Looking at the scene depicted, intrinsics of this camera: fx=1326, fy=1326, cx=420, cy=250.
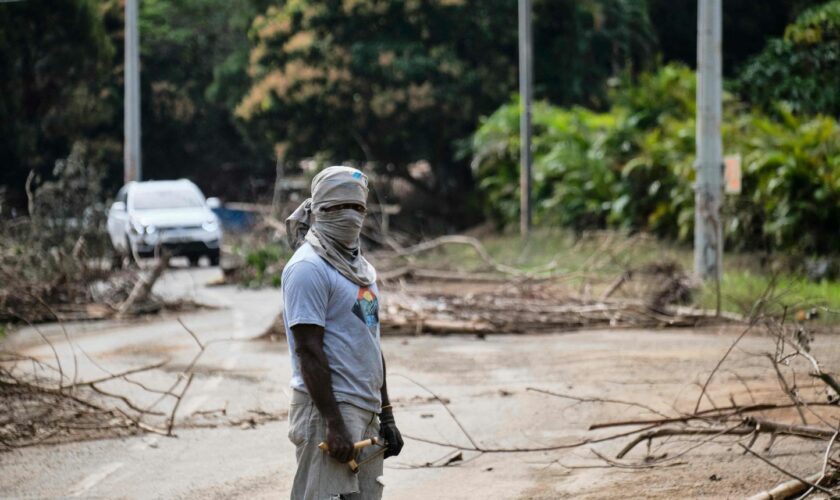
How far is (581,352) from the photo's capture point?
13.9 m

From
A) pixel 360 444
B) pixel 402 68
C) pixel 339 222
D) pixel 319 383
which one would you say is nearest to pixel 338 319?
pixel 319 383

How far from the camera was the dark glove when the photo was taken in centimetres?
550

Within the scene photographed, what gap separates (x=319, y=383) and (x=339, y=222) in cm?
66

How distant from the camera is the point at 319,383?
5.12 meters

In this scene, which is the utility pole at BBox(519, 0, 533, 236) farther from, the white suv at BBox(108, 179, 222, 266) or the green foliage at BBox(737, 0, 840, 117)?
the white suv at BBox(108, 179, 222, 266)

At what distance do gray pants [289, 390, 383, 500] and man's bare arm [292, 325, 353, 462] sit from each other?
0.24ft

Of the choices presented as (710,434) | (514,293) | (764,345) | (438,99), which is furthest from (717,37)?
(438,99)

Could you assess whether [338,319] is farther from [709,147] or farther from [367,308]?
[709,147]

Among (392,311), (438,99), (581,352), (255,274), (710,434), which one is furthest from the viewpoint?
(438,99)

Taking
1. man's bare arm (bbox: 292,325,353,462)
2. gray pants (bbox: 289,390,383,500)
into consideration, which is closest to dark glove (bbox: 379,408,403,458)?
gray pants (bbox: 289,390,383,500)

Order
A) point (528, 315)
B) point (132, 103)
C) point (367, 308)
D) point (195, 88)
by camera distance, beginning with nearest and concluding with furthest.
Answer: point (367, 308), point (528, 315), point (132, 103), point (195, 88)

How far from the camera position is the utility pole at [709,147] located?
1853 cm

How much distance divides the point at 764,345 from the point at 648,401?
378cm

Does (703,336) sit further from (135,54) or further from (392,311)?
(135,54)
